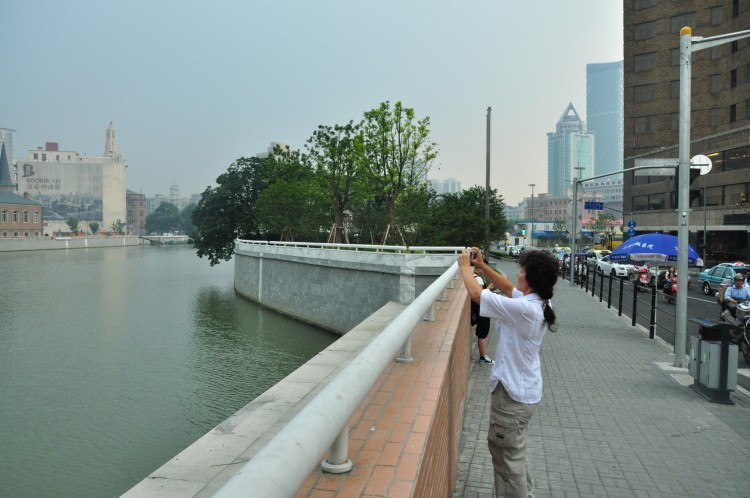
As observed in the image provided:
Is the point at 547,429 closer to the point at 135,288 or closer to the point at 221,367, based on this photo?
the point at 221,367

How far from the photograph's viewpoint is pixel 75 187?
16188 centimetres

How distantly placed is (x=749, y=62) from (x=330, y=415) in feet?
184

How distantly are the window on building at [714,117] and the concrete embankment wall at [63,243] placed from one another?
109 metres

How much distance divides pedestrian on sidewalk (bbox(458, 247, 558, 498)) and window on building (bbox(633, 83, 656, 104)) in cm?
6386

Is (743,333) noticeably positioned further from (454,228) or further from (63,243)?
(63,243)

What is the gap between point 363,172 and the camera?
1630 inches

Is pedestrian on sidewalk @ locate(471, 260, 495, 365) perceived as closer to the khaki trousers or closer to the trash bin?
the trash bin

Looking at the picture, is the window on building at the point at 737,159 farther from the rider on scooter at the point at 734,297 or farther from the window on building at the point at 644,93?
the rider on scooter at the point at 734,297

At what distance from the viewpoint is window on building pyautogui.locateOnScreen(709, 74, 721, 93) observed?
171 feet

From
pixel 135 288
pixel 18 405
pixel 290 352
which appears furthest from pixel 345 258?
pixel 135 288

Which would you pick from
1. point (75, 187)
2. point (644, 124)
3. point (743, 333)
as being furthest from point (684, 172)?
point (75, 187)

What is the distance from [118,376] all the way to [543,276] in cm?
1814

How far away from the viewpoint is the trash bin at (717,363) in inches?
331

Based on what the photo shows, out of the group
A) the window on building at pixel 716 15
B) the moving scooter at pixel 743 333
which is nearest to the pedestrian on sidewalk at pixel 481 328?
the moving scooter at pixel 743 333
